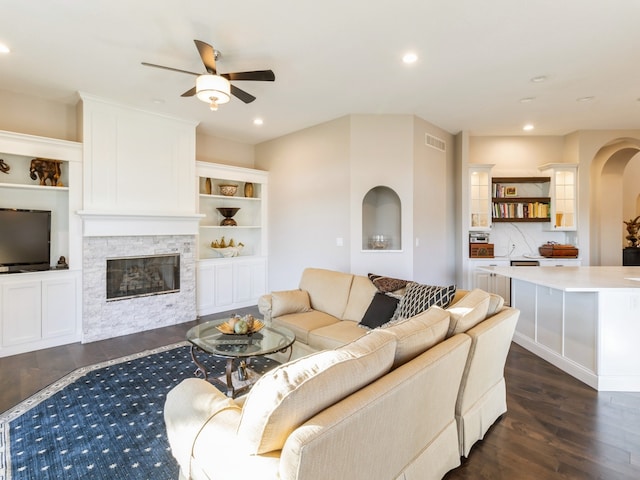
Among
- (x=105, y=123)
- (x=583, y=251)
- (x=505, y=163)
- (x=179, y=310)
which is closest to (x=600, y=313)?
(x=583, y=251)

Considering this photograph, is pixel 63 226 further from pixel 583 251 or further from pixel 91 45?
pixel 583 251

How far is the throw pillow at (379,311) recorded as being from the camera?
2956 millimetres

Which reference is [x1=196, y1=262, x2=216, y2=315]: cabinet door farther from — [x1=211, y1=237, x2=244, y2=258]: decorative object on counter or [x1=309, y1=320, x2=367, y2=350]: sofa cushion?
[x1=309, y1=320, x2=367, y2=350]: sofa cushion

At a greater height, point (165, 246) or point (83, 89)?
point (83, 89)

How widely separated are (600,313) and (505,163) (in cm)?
363

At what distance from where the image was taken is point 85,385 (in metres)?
Result: 2.90

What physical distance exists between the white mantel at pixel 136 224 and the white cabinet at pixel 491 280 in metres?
4.42

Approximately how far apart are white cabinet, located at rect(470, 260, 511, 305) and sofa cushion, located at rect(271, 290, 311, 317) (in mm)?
3106

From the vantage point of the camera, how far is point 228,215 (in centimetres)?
573

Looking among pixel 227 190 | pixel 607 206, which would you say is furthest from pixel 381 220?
pixel 607 206

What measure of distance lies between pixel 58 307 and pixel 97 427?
7.47 feet

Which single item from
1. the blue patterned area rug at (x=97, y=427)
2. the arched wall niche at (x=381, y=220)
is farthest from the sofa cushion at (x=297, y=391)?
the arched wall niche at (x=381, y=220)

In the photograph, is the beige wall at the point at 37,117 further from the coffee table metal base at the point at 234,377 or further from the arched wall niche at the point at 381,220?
the arched wall niche at the point at 381,220

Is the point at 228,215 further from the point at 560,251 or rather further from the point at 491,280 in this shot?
the point at 560,251
